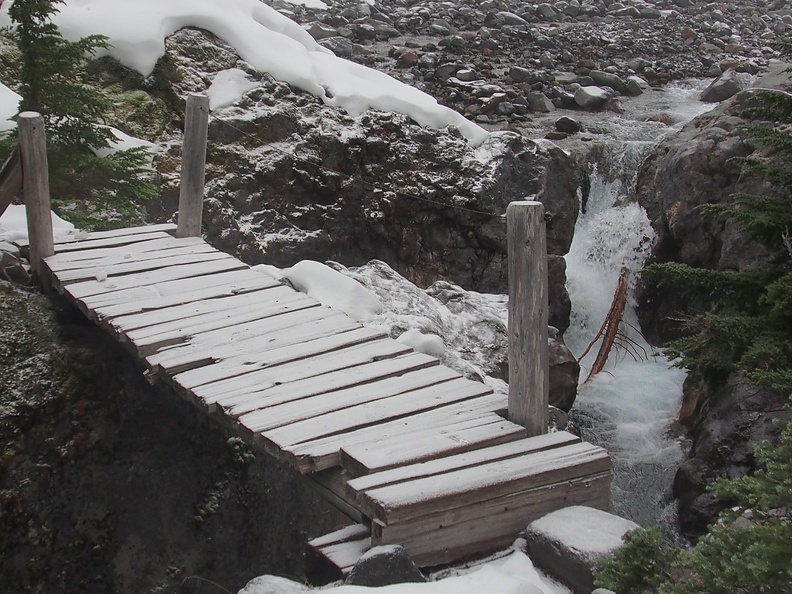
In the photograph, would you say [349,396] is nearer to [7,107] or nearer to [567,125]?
[7,107]

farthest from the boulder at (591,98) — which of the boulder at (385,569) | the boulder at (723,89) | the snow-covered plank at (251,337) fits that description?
the boulder at (385,569)

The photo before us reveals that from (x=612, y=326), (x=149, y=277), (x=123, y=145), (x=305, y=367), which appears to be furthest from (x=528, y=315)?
(x=612, y=326)

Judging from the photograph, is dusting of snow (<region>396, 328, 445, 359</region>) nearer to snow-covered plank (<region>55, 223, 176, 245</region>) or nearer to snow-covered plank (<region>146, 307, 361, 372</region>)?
snow-covered plank (<region>146, 307, 361, 372</region>)

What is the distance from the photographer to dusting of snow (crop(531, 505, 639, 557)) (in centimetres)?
371

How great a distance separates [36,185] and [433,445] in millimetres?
3853

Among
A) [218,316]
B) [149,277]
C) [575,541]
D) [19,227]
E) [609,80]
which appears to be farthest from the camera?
[609,80]

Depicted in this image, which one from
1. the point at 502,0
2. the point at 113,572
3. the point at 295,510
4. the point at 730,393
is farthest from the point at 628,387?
the point at 502,0

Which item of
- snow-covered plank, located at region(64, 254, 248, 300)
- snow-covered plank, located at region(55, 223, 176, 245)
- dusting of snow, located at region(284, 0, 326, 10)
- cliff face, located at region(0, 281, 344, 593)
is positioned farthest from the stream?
dusting of snow, located at region(284, 0, 326, 10)

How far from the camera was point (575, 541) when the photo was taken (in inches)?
149

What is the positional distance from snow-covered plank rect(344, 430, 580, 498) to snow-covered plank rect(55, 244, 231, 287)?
3079mm

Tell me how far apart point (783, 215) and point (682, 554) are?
14.2ft

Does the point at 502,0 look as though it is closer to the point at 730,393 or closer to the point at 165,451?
the point at 730,393

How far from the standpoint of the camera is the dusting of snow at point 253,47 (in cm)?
983

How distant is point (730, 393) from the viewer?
8.16 meters
